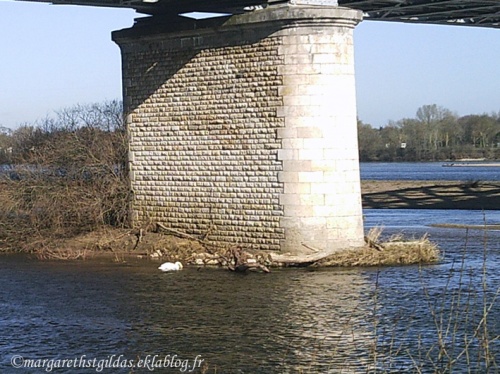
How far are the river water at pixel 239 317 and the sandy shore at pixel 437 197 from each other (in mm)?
21022

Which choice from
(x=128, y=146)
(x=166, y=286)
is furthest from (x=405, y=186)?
(x=166, y=286)

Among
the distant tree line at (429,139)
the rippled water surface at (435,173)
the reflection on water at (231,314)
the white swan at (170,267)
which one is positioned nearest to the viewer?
the reflection on water at (231,314)

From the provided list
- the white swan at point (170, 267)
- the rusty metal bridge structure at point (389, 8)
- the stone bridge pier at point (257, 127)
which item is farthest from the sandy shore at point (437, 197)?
the white swan at point (170, 267)

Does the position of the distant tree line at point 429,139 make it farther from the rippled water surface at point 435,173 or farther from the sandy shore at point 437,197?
the sandy shore at point 437,197

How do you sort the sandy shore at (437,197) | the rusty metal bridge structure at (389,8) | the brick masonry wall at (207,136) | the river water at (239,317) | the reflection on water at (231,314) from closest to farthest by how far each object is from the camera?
the river water at (239,317), the reflection on water at (231,314), the brick masonry wall at (207,136), the rusty metal bridge structure at (389,8), the sandy shore at (437,197)

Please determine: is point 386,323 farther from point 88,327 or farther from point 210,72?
point 210,72

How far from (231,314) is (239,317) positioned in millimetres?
329

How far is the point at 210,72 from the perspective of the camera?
23844 mm

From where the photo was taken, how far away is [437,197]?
48250mm

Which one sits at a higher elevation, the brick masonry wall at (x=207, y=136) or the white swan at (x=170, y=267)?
the brick masonry wall at (x=207, y=136)

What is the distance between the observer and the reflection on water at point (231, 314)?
13547 mm

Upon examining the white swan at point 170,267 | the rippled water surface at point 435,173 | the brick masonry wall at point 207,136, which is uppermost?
the brick masonry wall at point 207,136

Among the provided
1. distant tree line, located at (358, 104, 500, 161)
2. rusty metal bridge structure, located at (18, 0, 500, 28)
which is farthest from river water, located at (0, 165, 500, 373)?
distant tree line, located at (358, 104, 500, 161)

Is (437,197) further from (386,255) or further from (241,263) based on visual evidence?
(241,263)
